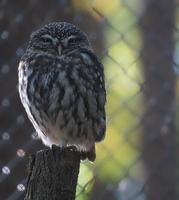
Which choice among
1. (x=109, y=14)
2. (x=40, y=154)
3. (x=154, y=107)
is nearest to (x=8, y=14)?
(x=109, y=14)

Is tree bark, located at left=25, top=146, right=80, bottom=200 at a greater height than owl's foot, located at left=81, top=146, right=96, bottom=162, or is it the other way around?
tree bark, located at left=25, top=146, right=80, bottom=200

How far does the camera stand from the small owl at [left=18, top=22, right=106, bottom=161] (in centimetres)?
404

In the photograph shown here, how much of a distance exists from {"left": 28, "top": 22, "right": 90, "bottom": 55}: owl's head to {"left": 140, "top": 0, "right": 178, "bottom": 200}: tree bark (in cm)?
89

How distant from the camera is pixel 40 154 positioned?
327cm

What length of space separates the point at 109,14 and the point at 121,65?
54 cm

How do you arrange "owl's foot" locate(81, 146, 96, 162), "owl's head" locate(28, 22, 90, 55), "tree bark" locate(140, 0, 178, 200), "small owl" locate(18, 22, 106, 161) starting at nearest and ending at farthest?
1. "small owl" locate(18, 22, 106, 161)
2. "owl's head" locate(28, 22, 90, 55)
3. "owl's foot" locate(81, 146, 96, 162)
4. "tree bark" locate(140, 0, 178, 200)

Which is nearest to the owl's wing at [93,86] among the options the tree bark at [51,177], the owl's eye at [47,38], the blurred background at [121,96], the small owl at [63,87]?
the small owl at [63,87]

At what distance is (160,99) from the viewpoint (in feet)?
17.1

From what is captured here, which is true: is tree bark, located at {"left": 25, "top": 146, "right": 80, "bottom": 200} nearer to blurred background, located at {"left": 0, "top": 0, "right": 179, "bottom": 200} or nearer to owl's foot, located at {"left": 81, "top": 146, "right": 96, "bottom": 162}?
owl's foot, located at {"left": 81, "top": 146, "right": 96, "bottom": 162}

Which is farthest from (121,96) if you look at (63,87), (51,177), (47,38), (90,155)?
(51,177)

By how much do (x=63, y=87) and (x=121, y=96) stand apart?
3.47 feet

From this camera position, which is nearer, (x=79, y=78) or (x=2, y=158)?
(x=79, y=78)

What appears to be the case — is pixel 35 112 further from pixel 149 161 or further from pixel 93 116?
pixel 149 161

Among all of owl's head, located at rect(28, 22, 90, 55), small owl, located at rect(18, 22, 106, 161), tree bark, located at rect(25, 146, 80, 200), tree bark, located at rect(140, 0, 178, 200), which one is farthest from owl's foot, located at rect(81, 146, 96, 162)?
tree bark, located at rect(25, 146, 80, 200)
